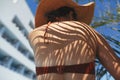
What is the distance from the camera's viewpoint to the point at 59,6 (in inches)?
67.0

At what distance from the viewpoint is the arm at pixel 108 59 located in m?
1.49

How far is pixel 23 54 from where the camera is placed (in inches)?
1282

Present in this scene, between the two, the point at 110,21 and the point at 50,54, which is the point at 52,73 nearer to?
the point at 50,54

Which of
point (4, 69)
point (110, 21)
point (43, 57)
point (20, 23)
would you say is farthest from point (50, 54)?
point (20, 23)

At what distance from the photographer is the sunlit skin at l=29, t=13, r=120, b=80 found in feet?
4.93

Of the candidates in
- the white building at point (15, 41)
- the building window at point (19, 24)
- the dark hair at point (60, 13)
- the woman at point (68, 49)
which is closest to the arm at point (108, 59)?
the woman at point (68, 49)

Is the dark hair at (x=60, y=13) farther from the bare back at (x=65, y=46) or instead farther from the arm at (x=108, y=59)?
the arm at (x=108, y=59)

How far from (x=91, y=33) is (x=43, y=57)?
0.71 ft

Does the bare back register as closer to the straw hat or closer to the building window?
the straw hat

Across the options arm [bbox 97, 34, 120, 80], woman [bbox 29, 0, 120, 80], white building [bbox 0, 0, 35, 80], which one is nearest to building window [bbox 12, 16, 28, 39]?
white building [bbox 0, 0, 35, 80]

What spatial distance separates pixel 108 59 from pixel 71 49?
0.49ft

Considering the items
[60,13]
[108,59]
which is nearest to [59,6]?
[60,13]

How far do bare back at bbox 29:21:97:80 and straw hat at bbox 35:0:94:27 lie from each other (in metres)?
0.12

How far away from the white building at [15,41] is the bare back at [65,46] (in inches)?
999
